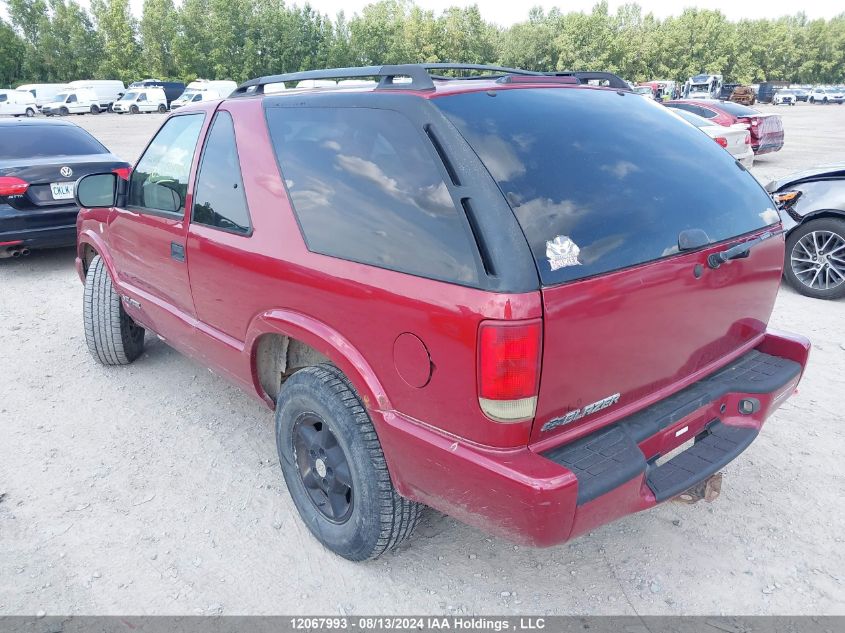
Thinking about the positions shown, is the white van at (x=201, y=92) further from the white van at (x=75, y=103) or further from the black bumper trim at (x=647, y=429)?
the black bumper trim at (x=647, y=429)

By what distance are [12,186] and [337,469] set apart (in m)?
5.77

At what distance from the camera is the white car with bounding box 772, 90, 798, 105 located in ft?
211

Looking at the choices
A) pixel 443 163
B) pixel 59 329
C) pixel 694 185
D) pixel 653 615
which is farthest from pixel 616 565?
pixel 59 329

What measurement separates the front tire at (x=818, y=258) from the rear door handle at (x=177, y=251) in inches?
213

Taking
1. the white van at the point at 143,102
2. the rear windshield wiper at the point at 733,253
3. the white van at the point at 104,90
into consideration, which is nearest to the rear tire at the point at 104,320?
the rear windshield wiper at the point at 733,253

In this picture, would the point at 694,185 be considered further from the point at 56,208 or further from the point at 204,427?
the point at 56,208

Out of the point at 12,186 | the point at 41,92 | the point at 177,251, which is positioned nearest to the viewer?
the point at 177,251

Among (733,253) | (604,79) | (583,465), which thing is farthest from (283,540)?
(604,79)

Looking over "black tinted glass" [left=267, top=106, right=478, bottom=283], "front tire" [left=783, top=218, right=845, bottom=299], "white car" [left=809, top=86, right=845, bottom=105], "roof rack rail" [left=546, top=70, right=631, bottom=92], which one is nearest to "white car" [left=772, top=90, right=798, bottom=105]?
"white car" [left=809, top=86, right=845, bottom=105]

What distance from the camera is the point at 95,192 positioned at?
385cm

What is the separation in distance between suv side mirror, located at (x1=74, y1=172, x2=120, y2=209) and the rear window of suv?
102 inches

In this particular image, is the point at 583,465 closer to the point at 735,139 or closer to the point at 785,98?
the point at 735,139

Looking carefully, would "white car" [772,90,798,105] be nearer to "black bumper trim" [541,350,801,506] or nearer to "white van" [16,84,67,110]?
"white van" [16,84,67,110]

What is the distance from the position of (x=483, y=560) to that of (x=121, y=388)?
287 centimetres
